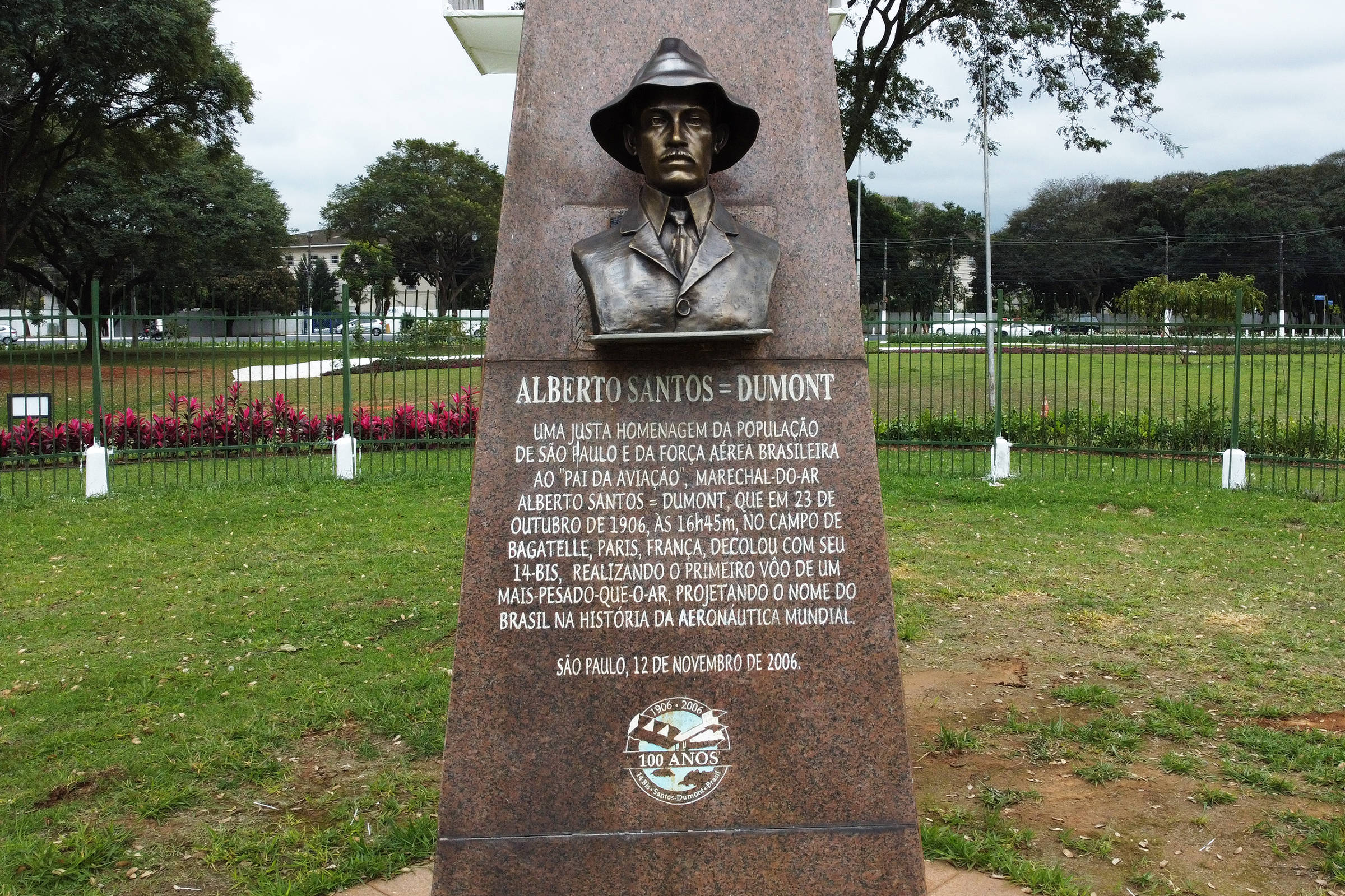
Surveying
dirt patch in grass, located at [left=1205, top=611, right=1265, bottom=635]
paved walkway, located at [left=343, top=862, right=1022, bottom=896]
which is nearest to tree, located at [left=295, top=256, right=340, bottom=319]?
dirt patch in grass, located at [left=1205, top=611, right=1265, bottom=635]

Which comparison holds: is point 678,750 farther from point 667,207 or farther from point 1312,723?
point 1312,723

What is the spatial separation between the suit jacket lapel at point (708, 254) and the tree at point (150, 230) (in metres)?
32.5

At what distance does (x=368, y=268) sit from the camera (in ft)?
185

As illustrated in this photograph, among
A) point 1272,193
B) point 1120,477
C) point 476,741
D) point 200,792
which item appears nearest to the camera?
point 476,741

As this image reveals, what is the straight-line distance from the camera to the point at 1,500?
1044 centimetres

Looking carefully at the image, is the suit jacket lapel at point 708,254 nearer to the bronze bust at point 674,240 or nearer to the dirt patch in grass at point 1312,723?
the bronze bust at point 674,240

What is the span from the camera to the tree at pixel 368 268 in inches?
2154

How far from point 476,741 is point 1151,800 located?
8.82ft

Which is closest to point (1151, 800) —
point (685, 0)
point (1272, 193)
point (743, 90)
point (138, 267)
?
point (743, 90)

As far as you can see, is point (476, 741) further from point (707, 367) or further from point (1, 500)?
point (1, 500)

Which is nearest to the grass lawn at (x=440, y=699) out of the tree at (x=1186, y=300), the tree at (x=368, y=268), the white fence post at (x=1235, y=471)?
the white fence post at (x=1235, y=471)

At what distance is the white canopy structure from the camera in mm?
6816

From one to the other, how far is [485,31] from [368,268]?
51372 mm

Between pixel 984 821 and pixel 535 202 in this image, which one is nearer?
pixel 535 202
